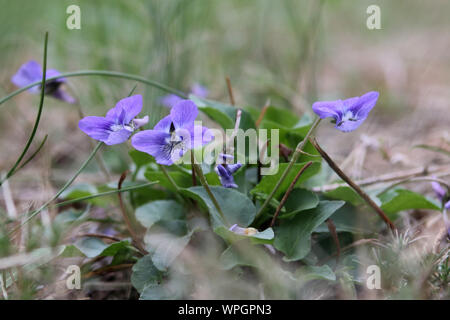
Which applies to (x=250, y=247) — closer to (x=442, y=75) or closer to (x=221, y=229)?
(x=221, y=229)

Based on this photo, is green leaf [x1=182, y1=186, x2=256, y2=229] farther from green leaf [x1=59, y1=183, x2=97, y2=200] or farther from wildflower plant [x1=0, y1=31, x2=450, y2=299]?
green leaf [x1=59, y1=183, x2=97, y2=200]

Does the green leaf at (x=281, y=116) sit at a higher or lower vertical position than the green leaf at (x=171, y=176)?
higher

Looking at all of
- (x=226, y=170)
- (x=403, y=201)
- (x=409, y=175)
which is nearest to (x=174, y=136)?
(x=226, y=170)

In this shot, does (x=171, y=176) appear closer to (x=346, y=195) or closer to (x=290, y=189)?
(x=290, y=189)

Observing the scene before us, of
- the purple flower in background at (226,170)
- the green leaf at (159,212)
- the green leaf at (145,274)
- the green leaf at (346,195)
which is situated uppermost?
the purple flower in background at (226,170)
